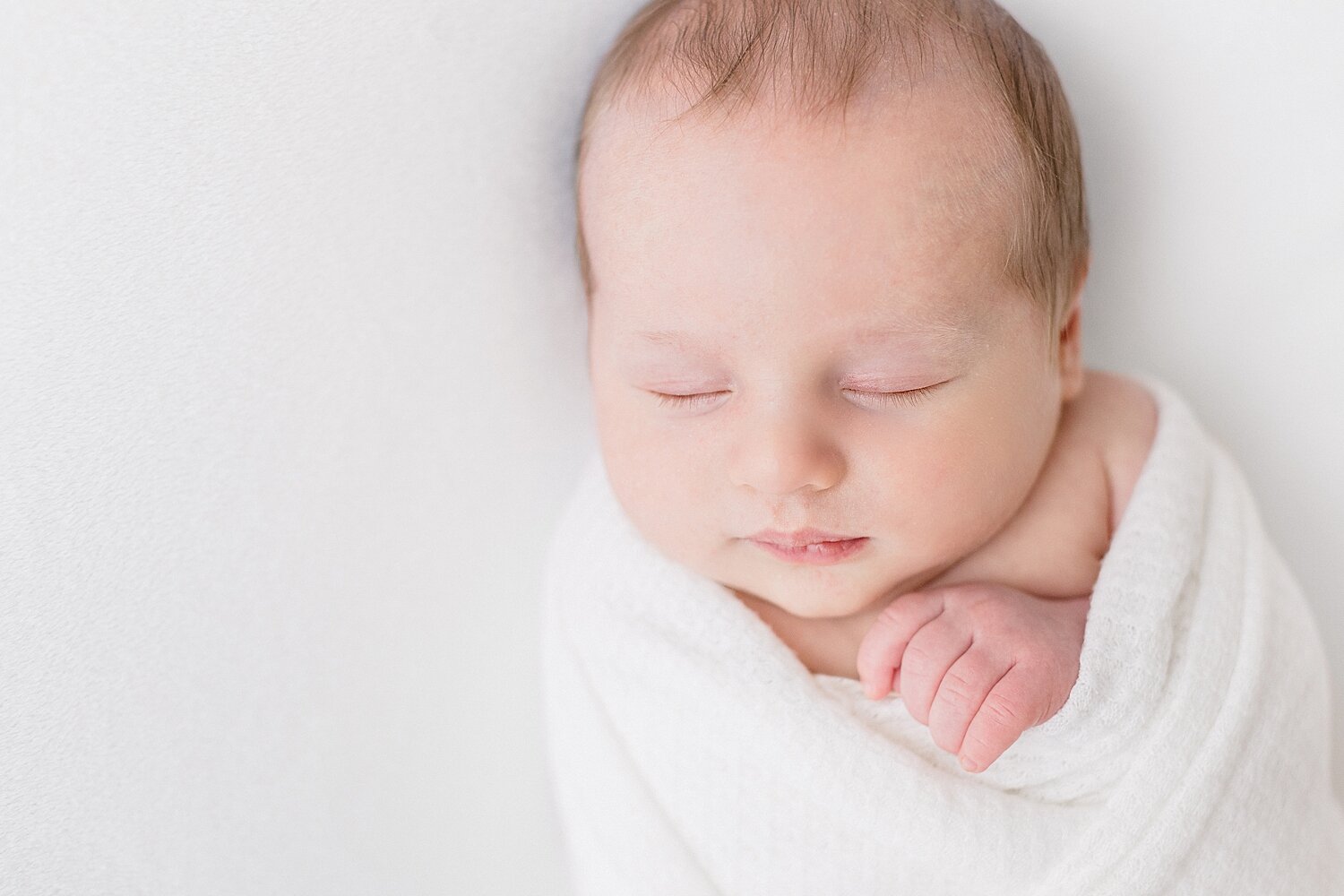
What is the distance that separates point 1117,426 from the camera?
47.3 inches

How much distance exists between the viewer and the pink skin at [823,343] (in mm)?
926

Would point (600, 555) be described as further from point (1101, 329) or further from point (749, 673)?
point (1101, 329)

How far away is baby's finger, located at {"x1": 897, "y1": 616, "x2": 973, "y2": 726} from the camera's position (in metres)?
0.98

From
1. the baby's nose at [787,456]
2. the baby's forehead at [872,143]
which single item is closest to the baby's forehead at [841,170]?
the baby's forehead at [872,143]

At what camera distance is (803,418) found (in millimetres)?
953

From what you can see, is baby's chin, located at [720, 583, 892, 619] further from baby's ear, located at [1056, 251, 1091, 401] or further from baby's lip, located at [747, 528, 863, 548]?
baby's ear, located at [1056, 251, 1091, 401]

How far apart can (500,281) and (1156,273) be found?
78 cm

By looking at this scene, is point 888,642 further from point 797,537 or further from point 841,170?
point 841,170

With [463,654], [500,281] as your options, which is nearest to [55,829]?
[463,654]

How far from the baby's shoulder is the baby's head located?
0.15m

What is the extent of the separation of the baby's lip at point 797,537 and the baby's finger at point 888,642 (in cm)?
9

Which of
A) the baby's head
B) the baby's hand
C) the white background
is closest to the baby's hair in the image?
the baby's head

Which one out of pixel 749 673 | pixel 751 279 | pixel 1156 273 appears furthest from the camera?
pixel 1156 273

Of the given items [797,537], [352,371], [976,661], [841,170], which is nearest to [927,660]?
[976,661]
